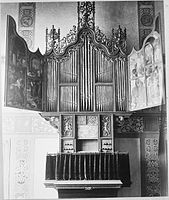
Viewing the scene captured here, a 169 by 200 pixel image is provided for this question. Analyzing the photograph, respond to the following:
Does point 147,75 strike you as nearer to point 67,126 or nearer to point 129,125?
point 129,125

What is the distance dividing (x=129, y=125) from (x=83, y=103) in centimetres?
30

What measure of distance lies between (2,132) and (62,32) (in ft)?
2.32

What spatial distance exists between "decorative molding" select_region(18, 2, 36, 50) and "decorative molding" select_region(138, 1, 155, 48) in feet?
2.15

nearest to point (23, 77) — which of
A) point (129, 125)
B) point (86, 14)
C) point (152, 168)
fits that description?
point (86, 14)

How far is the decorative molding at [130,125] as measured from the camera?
2.44 meters

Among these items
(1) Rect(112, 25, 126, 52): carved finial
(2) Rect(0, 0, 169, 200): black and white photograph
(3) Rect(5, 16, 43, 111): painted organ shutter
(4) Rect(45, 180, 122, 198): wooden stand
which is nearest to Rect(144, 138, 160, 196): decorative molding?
(2) Rect(0, 0, 169, 200): black and white photograph

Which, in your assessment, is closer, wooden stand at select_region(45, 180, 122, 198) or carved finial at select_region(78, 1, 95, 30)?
wooden stand at select_region(45, 180, 122, 198)

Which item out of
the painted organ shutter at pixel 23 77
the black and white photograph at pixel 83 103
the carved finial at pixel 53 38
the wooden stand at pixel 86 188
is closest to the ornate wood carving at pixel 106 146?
the black and white photograph at pixel 83 103

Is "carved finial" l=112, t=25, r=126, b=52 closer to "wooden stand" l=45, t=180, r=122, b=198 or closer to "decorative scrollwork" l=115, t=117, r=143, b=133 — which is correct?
"decorative scrollwork" l=115, t=117, r=143, b=133

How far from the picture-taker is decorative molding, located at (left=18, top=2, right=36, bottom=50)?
2500 millimetres

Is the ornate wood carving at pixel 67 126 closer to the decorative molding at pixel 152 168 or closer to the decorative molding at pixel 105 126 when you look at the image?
the decorative molding at pixel 105 126

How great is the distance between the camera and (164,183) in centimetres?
245

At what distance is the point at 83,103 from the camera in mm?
2473

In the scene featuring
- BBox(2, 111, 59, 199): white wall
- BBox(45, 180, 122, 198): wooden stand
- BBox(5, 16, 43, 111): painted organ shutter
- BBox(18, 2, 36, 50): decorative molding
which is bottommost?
BBox(45, 180, 122, 198): wooden stand
